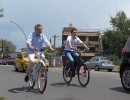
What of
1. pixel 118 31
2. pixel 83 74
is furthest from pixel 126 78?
pixel 118 31

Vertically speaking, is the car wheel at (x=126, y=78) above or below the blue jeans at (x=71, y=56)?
below

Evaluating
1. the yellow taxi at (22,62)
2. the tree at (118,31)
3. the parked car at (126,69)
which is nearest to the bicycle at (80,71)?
the parked car at (126,69)

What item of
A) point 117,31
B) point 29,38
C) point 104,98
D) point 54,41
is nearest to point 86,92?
Result: point 104,98

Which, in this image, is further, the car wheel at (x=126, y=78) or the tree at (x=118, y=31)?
the tree at (x=118, y=31)

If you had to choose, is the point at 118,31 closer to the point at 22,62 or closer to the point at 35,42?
the point at 22,62

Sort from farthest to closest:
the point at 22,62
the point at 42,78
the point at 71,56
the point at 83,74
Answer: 1. the point at 22,62
2. the point at 71,56
3. the point at 83,74
4. the point at 42,78

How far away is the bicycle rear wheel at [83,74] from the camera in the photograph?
38.6ft

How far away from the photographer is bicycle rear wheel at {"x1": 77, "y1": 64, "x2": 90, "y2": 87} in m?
11.8

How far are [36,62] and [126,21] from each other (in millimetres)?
61325

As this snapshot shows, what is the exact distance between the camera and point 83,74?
1191cm

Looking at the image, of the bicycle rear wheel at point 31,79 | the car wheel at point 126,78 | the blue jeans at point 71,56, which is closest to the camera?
the bicycle rear wheel at point 31,79

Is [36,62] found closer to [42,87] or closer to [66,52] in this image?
[42,87]

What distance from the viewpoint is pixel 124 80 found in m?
11.3

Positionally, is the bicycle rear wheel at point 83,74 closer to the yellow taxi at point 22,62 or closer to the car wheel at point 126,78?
A: the car wheel at point 126,78
